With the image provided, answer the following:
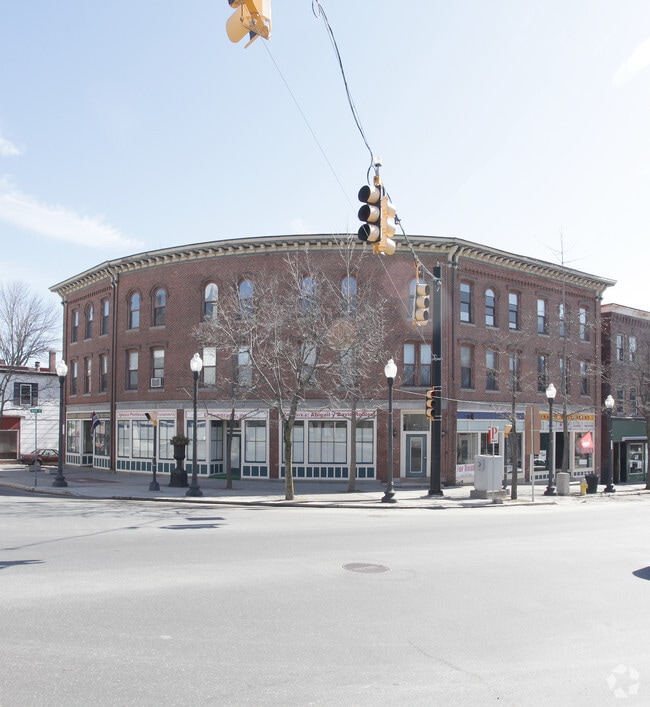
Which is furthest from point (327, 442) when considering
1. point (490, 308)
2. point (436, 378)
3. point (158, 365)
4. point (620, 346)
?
point (620, 346)

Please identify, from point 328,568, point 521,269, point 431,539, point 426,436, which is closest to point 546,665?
point 328,568

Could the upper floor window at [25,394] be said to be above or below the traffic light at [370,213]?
below

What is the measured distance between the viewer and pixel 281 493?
2461cm

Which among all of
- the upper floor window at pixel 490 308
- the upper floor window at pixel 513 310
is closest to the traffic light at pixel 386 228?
the upper floor window at pixel 490 308

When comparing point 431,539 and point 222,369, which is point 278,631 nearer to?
point 431,539

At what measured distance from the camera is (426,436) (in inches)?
1137

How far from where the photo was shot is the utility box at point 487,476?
23891mm

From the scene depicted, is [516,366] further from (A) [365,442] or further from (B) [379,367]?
(A) [365,442]

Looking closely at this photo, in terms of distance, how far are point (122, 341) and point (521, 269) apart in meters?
20.9

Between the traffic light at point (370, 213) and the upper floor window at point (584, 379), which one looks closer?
the traffic light at point (370, 213)

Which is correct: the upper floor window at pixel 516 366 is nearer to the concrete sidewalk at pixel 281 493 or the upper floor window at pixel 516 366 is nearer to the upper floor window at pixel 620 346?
the concrete sidewalk at pixel 281 493

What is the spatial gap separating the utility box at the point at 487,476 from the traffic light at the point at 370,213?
595 inches

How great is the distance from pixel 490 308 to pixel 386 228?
21.5 m

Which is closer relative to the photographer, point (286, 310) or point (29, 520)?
point (29, 520)
